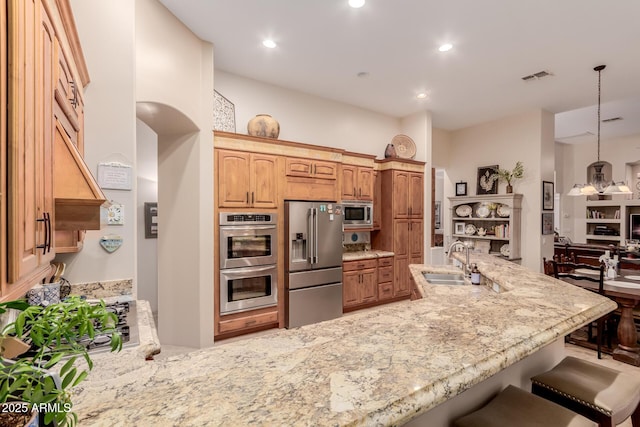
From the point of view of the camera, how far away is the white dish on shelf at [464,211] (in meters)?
6.10

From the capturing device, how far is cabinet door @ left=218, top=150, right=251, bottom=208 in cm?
347

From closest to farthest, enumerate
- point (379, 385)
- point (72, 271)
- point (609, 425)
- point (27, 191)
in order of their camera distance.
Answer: point (379, 385), point (27, 191), point (609, 425), point (72, 271)

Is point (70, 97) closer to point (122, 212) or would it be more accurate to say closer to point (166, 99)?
point (122, 212)

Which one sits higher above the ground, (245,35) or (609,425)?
(245,35)

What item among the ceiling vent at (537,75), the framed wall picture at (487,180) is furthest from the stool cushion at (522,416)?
the framed wall picture at (487,180)

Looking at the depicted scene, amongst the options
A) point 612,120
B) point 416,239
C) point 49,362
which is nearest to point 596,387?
point 49,362

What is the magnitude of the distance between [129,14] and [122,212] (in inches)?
55.5

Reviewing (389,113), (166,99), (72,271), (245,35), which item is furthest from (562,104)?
(72,271)

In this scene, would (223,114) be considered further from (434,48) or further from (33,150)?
(33,150)

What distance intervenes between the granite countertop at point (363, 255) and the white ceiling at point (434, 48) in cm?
246

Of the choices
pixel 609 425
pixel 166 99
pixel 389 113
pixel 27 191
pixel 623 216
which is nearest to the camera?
pixel 27 191

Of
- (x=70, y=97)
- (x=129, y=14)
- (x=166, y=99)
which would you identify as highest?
(x=129, y=14)

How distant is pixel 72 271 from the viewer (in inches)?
80.4

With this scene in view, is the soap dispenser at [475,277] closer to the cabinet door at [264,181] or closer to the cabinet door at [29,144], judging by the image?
the cabinet door at [264,181]
